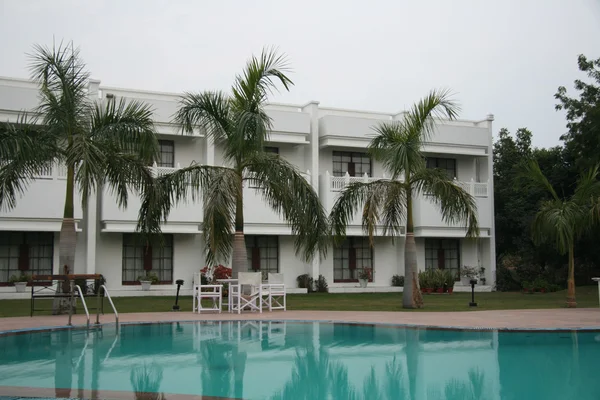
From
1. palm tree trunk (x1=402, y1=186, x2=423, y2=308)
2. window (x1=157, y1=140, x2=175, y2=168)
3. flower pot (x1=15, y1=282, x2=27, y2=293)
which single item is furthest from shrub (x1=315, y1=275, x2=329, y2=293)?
flower pot (x1=15, y1=282, x2=27, y2=293)

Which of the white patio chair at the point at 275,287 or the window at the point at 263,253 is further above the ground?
the window at the point at 263,253

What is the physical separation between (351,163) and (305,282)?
17.9 ft

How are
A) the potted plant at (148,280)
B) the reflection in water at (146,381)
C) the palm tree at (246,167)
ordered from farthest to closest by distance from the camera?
the potted plant at (148,280) < the palm tree at (246,167) < the reflection in water at (146,381)

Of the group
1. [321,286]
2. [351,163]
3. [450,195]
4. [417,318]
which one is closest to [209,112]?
[450,195]

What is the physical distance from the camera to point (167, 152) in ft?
85.3

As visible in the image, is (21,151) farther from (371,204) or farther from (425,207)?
(425,207)

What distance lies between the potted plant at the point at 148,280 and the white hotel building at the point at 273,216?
0.35 meters

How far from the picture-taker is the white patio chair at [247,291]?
52.2 feet

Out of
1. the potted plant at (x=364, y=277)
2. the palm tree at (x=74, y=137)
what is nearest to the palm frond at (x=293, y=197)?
the palm tree at (x=74, y=137)

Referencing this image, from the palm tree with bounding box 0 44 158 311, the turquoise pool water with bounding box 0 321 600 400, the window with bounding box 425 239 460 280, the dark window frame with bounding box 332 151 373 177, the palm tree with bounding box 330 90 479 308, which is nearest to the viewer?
the turquoise pool water with bounding box 0 321 600 400

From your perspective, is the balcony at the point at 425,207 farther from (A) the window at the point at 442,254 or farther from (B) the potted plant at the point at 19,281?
(B) the potted plant at the point at 19,281

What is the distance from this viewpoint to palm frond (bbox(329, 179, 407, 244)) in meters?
16.6

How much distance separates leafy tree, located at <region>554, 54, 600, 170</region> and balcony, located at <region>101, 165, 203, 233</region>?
46.8 ft

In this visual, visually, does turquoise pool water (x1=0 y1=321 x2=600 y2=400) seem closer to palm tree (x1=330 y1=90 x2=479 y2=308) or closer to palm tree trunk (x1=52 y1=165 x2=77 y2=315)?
palm tree trunk (x1=52 y1=165 x2=77 y2=315)
